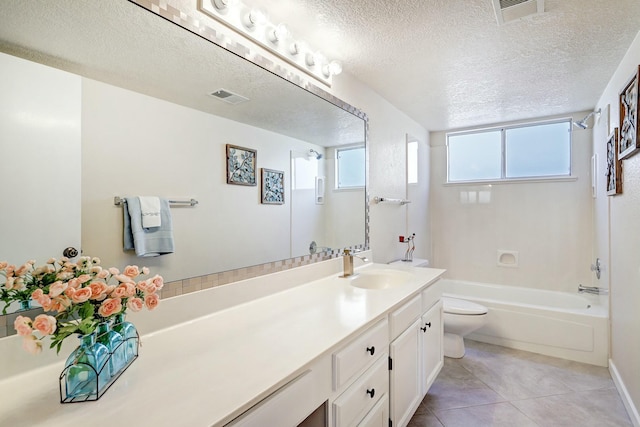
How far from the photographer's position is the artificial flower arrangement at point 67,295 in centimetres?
65

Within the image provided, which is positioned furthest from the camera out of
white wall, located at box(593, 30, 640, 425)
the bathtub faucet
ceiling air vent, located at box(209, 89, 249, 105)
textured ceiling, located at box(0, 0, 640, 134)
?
the bathtub faucet

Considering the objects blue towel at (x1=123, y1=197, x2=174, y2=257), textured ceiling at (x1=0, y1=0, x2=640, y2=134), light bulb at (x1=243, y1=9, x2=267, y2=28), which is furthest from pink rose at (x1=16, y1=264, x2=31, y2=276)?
light bulb at (x1=243, y1=9, x2=267, y2=28)

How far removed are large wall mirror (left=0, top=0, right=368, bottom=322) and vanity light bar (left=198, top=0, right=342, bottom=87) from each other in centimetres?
7

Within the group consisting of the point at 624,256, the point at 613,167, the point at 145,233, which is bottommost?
the point at 624,256

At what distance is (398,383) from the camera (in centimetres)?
148

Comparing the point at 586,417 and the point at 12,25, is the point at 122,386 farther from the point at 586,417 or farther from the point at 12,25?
the point at 586,417

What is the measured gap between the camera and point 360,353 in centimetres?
116

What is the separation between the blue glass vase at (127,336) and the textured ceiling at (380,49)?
0.75 meters

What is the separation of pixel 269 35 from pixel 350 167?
1.01 metres

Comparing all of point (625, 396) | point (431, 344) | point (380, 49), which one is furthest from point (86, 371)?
point (625, 396)

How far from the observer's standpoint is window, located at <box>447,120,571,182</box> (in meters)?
3.39

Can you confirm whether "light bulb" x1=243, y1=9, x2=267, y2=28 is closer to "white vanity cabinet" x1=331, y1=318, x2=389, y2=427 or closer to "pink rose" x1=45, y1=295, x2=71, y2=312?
"pink rose" x1=45, y1=295, x2=71, y2=312

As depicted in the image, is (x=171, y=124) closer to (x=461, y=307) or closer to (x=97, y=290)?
(x=97, y=290)

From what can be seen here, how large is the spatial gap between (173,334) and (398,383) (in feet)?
3.48
